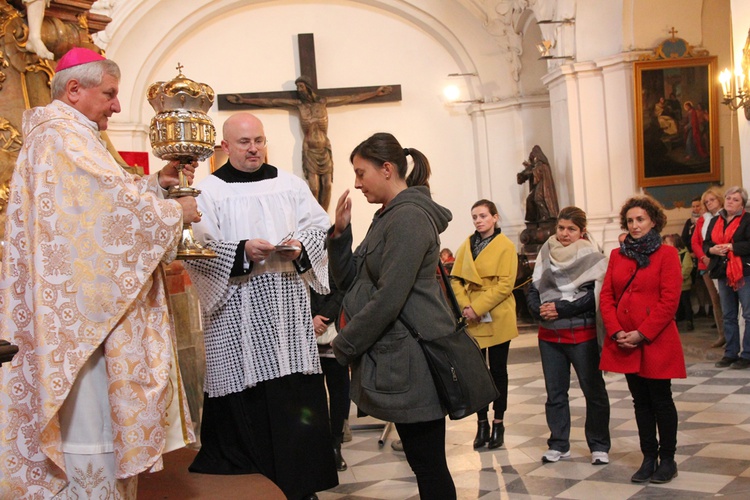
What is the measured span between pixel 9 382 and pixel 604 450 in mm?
3340

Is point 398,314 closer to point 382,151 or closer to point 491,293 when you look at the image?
point 382,151

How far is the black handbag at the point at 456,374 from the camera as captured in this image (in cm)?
314

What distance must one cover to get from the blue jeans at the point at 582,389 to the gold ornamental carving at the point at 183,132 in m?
2.47

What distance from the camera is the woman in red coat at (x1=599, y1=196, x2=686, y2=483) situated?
448cm

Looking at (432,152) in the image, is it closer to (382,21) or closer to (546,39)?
(382,21)

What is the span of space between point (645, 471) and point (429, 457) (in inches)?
74.6

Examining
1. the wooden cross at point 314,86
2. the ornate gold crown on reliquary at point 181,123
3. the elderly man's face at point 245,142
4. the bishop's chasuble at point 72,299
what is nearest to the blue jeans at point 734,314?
the elderly man's face at point 245,142

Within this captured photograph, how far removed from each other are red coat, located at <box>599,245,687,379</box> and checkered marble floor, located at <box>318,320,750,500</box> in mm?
627

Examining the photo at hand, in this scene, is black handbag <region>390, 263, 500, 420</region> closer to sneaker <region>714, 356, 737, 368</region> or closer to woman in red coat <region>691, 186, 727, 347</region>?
sneaker <region>714, 356, 737, 368</region>

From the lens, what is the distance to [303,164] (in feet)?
48.4

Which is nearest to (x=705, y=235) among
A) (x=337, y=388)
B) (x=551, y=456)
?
(x=551, y=456)

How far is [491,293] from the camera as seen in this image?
5410 millimetres

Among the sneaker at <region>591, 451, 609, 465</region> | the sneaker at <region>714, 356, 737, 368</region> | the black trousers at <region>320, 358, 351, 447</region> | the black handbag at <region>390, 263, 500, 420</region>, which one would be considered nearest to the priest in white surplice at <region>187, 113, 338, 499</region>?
the black handbag at <region>390, 263, 500, 420</region>

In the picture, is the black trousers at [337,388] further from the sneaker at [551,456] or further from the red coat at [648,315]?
the red coat at [648,315]
